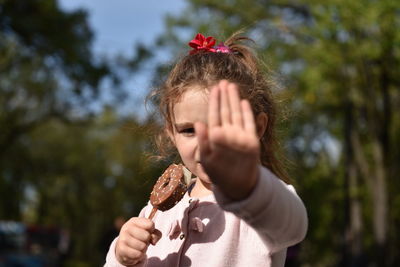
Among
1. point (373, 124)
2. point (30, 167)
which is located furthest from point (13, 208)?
point (373, 124)

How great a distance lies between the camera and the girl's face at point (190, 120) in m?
2.01

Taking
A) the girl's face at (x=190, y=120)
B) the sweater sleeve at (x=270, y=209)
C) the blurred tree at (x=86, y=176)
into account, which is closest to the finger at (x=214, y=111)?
the sweater sleeve at (x=270, y=209)

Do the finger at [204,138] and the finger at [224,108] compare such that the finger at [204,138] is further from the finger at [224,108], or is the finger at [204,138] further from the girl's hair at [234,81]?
the girl's hair at [234,81]

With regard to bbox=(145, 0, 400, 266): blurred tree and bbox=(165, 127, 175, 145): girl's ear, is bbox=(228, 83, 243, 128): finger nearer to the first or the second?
bbox=(165, 127, 175, 145): girl's ear

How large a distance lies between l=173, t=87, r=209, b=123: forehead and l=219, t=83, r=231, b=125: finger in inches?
21.0

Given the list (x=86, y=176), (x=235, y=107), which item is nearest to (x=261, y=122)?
(x=235, y=107)

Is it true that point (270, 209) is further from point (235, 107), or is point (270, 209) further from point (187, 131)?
point (187, 131)

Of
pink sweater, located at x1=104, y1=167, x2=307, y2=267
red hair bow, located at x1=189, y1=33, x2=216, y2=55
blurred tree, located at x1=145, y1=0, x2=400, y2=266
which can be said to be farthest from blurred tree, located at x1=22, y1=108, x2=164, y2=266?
pink sweater, located at x1=104, y1=167, x2=307, y2=267

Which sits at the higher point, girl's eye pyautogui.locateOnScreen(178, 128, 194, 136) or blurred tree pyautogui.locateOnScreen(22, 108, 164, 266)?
blurred tree pyautogui.locateOnScreen(22, 108, 164, 266)

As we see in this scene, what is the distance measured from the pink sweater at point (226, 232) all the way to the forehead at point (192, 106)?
0.27 meters

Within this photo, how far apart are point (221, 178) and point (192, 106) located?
642 mm

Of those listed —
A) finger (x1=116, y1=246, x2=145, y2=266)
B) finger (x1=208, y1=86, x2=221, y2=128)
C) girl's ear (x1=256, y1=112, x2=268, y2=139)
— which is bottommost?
finger (x1=116, y1=246, x2=145, y2=266)

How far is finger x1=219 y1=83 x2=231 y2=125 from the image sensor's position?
1.41m

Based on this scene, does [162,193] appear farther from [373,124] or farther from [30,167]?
[30,167]
